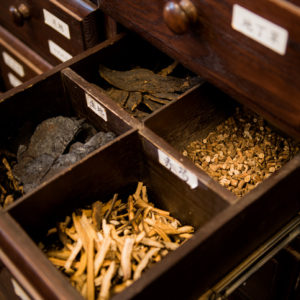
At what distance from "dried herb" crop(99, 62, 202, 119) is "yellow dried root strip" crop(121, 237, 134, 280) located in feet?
1.23

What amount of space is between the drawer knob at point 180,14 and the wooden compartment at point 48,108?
0.96 feet

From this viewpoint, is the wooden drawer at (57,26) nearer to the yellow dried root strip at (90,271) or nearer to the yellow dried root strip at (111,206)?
the yellow dried root strip at (111,206)

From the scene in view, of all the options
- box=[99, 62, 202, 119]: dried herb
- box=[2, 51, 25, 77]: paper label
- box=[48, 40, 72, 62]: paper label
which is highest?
box=[2, 51, 25, 77]: paper label

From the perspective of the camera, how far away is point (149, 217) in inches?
45.1

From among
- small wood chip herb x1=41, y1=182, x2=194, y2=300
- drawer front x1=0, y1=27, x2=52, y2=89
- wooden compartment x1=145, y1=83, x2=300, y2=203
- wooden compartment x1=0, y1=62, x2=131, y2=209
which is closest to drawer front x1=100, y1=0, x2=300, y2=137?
wooden compartment x1=145, y1=83, x2=300, y2=203

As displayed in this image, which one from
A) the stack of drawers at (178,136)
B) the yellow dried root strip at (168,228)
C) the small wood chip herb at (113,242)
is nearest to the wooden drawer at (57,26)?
the stack of drawers at (178,136)

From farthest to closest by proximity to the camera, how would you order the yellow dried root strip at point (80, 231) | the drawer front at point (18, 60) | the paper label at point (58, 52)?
1. the drawer front at point (18, 60)
2. the paper label at point (58, 52)
3. the yellow dried root strip at point (80, 231)

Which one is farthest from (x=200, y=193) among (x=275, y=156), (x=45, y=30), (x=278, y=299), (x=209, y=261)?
(x=45, y=30)

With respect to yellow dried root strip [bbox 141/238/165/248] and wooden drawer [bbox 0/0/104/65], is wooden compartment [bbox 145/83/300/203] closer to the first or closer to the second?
yellow dried root strip [bbox 141/238/165/248]

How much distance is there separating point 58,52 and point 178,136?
614mm

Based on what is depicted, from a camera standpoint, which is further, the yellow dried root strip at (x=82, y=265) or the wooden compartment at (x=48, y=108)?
the wooden compartment at (x=48, y=108)

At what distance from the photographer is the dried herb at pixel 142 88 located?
4.15 ft

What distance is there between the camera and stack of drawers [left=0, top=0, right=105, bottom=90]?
1.39 m

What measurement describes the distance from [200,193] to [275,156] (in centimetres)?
32
